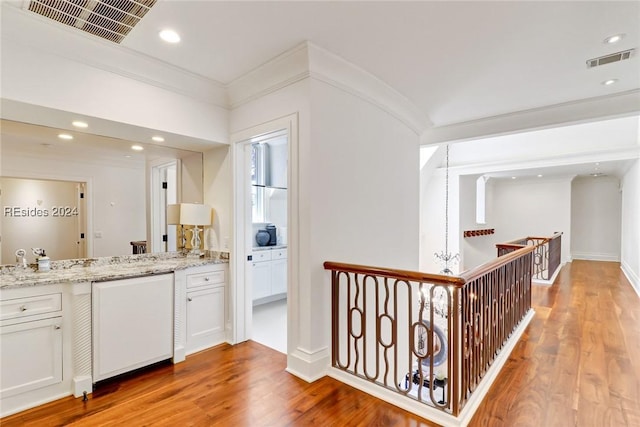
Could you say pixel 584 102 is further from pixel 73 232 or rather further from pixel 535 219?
pixel 535 219

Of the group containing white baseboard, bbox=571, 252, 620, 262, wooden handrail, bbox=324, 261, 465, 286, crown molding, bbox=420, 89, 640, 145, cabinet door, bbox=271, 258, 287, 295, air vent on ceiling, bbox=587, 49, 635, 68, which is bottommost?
white baseboard, bbox=571, 252, 620, 262

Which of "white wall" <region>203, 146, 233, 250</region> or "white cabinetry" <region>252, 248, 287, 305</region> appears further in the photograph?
"white cabinetry" <region>252, 248, 287, 305</region>

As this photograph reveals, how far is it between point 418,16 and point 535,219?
34.6 feet

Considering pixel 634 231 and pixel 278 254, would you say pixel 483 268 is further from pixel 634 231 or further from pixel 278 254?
pixel 634 231

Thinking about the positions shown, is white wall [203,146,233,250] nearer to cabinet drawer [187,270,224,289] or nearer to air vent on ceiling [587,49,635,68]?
cabinet drawer [187,270,224,289]

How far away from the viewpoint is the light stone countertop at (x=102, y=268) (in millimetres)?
2326

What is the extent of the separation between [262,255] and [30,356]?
10.7 ft

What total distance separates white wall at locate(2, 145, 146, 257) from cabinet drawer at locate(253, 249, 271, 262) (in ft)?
6.66

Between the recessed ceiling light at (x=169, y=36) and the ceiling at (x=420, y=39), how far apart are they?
0.05 metres

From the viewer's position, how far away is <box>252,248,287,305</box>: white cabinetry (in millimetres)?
5125


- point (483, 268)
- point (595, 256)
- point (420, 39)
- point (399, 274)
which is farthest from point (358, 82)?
point (595, 256)

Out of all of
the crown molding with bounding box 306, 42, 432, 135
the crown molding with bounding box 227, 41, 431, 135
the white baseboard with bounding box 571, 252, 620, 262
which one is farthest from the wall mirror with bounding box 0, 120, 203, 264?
the white baseboard with bounding box 571, 252, 620, 262

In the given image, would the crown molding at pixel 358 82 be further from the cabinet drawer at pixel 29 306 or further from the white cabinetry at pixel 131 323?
the cabinet drawer at pixel 29 306

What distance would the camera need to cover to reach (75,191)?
287 centimetres
